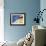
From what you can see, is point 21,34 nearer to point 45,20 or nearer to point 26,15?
point 26,15

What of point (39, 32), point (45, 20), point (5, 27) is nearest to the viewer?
point (39, 32)

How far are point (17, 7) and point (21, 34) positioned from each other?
1.14 metres

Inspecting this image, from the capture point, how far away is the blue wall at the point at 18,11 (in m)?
5.86

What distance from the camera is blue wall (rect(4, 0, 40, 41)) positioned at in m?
5.86

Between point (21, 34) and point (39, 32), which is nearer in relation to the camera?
point (39, 32)

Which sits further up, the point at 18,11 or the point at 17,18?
the point at 18,11

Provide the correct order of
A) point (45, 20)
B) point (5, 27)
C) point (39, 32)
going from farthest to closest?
point (5, 27) → point (45, 20) → point (39, 32)

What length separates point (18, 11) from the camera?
5875mm

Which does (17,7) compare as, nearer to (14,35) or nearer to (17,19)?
(17,19)

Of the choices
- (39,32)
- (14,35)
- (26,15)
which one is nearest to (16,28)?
(14,35)

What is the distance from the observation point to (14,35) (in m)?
5.91

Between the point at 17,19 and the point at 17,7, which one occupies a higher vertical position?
the point at 17,7

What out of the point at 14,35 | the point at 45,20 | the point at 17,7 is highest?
the point at 17,7

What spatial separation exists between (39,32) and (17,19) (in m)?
3.01
